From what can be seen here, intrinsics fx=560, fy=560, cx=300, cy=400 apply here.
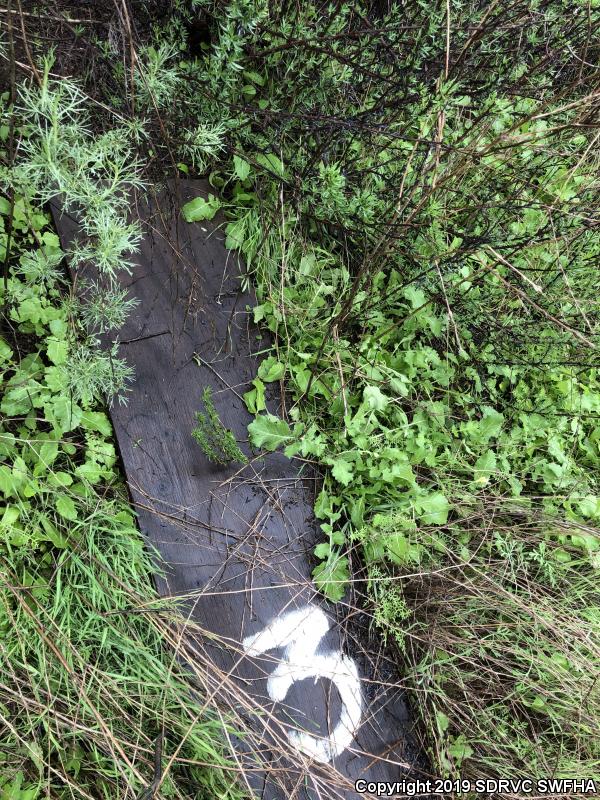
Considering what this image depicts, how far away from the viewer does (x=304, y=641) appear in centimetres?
213

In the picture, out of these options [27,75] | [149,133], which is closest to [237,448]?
[149,133]

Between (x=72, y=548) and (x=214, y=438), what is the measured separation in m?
0.63

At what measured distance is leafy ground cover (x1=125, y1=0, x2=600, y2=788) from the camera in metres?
2.21

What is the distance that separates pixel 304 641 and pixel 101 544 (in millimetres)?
841

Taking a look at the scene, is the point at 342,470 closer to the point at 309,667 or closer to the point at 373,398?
the point at 373,398

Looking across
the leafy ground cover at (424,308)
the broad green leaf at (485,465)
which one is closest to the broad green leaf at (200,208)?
the leafy ground cover at (424,308)

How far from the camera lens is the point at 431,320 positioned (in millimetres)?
2602

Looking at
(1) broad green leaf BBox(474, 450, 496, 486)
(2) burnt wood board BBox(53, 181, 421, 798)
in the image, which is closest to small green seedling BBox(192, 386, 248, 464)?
(2) burnt wood board BBox(53, 181, 421, 798)

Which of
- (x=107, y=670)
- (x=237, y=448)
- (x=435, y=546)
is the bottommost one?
(x=107, y=670)

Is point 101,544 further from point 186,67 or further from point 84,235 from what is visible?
point 186,67

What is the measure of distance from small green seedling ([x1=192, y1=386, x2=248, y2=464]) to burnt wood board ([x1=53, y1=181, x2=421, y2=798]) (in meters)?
0.06

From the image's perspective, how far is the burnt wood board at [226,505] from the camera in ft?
6.66

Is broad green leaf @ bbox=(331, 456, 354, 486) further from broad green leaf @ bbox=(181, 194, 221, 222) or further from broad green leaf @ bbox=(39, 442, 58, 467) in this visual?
broad green leaf @ bbox=(181, 194, 221, 222)

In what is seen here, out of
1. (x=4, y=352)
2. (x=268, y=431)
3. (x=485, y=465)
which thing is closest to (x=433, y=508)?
(x=485, y=465)
